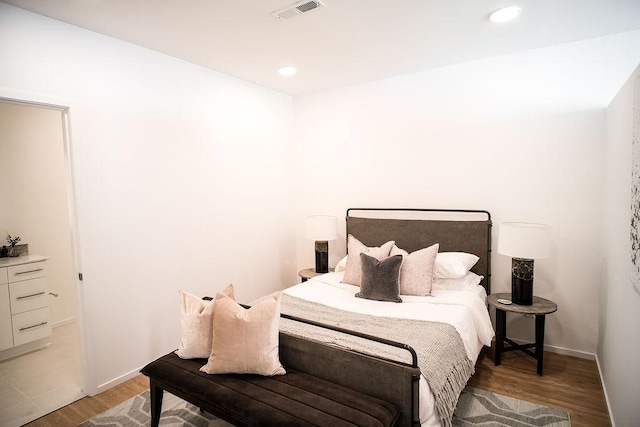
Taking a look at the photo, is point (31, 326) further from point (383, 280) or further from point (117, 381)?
point (383, 280)

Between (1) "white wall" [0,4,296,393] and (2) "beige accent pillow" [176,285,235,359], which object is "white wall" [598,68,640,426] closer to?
(2) "beige accent pillow" [176,285,235,359]

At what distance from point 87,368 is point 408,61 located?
3.76 meters

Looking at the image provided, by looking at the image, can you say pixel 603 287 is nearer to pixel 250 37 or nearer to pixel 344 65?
pixel 344 65

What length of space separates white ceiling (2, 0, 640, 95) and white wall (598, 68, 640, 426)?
72 cm

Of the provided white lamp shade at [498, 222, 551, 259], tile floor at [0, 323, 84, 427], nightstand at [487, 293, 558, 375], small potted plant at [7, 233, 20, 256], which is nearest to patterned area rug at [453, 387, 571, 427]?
nightstand at [487, 293, 558, 375]

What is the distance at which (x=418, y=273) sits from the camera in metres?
3.09

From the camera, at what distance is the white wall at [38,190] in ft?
12.4

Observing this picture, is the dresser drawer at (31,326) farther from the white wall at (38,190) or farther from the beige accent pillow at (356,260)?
the beige accent pillow at (356,260)

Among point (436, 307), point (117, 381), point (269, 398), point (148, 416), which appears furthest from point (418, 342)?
point (117, 381)

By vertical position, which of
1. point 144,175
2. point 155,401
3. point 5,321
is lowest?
point 155,401

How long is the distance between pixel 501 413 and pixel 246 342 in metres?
1.80

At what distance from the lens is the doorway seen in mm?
2957

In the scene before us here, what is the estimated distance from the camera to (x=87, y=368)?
2697 mm

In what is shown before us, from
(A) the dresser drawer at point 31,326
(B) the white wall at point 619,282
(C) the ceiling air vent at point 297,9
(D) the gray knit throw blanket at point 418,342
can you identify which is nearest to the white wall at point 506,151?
(B) the white wall at point 619,282
